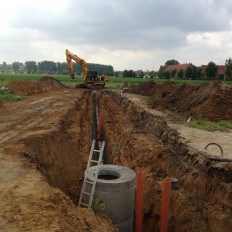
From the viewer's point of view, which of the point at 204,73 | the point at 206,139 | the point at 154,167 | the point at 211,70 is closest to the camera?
the point at 154,167

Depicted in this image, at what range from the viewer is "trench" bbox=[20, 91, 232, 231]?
8.09m

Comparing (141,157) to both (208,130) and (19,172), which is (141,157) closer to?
(208,130)

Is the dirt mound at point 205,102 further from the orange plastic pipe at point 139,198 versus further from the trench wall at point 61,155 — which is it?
the orange plastic pipe at point 139,198

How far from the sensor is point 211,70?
7544 cm

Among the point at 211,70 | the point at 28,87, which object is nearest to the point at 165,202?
the point at 28,87

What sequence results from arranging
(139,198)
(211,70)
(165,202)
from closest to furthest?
1. (165,202)
2. (139,198)
3. (211,70)

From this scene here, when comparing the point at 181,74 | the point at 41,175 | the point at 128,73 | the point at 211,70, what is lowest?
the point at 41,175

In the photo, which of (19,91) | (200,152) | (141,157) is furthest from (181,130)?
(19,91)

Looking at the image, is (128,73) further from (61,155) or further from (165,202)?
(165,202)

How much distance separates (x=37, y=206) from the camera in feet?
19.3

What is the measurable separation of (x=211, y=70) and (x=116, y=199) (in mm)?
72156

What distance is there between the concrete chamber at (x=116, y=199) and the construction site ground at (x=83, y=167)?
2.75 ft

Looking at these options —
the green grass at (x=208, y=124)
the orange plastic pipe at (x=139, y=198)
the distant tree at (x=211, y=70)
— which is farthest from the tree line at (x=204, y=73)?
the orange plastic pipe at (x=139, y=198)

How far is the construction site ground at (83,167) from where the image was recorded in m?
5.91
